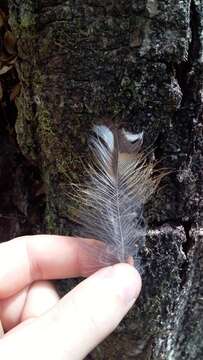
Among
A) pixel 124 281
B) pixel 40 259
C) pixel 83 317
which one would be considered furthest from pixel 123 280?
pixel 40 259

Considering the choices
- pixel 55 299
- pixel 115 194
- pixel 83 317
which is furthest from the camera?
pixel 55 299

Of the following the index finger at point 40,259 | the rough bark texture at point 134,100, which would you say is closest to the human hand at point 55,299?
the index finger at point 40,259

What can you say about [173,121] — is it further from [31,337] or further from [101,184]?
[31,337]

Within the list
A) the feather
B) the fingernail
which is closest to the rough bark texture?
the feather

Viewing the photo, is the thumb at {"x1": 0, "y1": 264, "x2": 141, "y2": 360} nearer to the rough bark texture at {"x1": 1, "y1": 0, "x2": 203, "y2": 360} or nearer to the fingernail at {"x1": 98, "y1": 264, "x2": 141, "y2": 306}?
the fingernail at {"x1": 98, "y1": 264, "x2": 141, "y2": 306}

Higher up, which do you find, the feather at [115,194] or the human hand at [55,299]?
the feather at [115,194]

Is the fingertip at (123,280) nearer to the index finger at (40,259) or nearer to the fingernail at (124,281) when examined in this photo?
the fingernail at (124,281)

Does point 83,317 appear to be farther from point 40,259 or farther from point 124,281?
point 40,259
